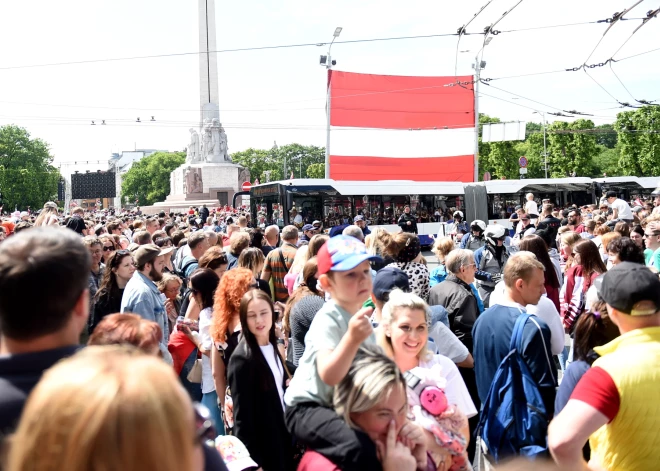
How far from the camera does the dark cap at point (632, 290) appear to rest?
2707 mm

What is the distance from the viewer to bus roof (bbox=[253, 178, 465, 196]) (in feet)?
78.8

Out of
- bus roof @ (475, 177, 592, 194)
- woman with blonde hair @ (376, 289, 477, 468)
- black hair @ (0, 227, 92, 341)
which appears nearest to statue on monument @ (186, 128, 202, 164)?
bus roof @ (475, 177, 592, 194)

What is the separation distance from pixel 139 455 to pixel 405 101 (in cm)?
3200

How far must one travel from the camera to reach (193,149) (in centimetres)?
6034

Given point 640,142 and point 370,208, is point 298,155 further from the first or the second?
point 370,208

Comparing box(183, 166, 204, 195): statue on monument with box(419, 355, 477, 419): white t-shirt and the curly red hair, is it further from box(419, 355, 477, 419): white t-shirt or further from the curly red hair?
box(419, 355, 477, 419): white t-shirt

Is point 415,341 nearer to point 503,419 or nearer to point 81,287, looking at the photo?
point 503,419

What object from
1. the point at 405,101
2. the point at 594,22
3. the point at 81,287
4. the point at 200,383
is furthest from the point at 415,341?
the point at 405,101

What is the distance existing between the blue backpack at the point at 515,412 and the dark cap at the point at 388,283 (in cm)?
73

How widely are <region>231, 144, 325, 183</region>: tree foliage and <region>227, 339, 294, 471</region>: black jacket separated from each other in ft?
380

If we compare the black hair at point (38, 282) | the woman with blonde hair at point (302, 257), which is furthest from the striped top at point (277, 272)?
the black hair at point (38, 282)

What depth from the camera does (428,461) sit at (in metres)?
2.63

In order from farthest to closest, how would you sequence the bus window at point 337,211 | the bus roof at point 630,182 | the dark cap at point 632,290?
the bus roof at point 630,182
the bus window at point 337,211
the dark cap at point 632,290

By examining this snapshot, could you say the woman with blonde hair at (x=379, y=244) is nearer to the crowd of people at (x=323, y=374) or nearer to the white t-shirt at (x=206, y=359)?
the crowd of people at (x=323, y=374)
